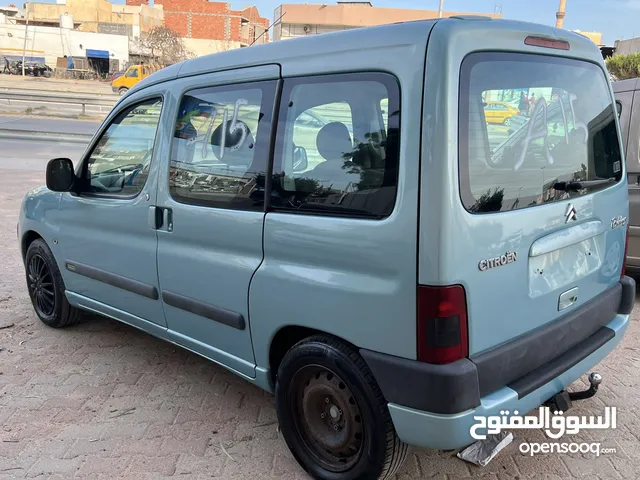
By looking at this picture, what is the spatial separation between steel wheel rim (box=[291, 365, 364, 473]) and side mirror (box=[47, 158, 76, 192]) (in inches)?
89.8

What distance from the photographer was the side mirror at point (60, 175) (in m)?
3.80

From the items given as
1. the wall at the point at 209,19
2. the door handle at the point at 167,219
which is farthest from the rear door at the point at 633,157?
the wall at the point at 209,19

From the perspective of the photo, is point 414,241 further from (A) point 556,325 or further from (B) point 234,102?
(B) point 234,102

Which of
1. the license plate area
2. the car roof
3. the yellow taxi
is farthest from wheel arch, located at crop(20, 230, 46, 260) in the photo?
the yellow taxi

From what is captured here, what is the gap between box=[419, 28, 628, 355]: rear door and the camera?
2066mm

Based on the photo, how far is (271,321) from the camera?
2.66 m

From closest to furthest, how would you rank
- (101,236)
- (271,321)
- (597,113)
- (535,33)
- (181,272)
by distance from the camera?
(535,33) → (271,321) → (597,113) → (181,272) → (101,236)

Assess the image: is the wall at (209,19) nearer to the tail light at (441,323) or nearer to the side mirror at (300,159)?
the side mirror at (300,159)

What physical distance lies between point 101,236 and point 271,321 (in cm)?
169

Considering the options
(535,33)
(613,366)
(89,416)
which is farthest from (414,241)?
(613,366)

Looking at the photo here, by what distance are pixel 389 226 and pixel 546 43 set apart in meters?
1.15

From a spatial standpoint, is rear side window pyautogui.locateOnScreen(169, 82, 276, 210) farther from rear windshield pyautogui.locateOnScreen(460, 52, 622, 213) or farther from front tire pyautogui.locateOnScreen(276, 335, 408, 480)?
rear windshield pyautogui.locateOnScreen(460, 52, 622, 213)

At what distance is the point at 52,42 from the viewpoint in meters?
62.1

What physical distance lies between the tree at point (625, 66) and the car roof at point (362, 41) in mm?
14177
